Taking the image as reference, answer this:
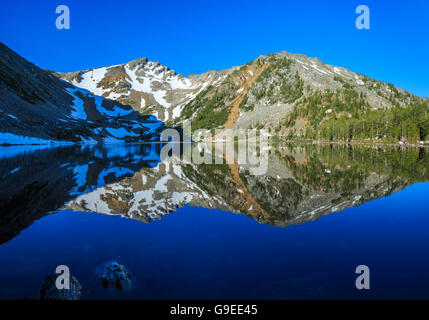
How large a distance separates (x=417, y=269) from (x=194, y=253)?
24.8ft

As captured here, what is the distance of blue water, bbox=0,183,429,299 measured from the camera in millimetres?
8125

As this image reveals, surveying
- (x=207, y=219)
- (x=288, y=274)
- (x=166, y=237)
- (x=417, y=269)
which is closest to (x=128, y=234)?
(x=166, y=237)

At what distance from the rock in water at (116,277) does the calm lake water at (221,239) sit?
0.19 metres

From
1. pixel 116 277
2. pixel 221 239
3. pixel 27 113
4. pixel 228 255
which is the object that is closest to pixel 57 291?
pixel 116 277

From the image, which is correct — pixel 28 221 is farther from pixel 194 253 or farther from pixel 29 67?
pixel 29 67

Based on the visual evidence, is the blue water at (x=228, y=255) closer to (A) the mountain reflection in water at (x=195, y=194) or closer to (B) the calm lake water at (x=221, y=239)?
(B) the calm lake water at (x=221, y=239)

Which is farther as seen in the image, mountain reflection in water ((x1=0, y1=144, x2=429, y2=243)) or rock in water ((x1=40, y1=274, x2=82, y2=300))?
mountain reflection in water ((x1=0, y1=144, x2=429, y2=243))

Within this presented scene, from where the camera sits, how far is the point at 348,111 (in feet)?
579

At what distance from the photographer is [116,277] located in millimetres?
8547

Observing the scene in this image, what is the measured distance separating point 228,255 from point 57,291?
5.65m

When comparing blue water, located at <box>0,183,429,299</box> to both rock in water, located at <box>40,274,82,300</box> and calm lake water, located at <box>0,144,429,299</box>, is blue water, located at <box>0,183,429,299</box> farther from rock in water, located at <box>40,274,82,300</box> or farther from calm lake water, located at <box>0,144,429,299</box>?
rock in water, located at <box>40,274,82,300</box>

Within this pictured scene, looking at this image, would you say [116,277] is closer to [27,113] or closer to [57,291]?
[57,291]

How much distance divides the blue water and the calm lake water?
0.04m

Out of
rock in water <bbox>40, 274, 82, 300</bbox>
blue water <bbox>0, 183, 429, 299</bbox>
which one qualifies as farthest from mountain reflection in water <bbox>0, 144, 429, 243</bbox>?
rock in water <bbox>40, 274, 82, 300</bbox>
